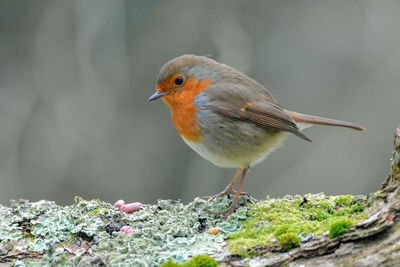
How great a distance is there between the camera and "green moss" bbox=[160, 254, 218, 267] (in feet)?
8.34

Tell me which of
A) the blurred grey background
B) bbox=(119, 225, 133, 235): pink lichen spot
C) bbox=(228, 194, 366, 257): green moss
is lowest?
bbox=(228, 194, 366, 257): green moss

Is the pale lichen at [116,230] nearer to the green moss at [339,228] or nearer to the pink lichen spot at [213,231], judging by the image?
the pink lichen spot at [213,231]

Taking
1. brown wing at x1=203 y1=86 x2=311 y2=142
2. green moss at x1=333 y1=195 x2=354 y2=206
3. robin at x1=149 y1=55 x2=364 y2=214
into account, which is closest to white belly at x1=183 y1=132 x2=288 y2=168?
robin at x1=149 y1=55 x2=364 y2=214

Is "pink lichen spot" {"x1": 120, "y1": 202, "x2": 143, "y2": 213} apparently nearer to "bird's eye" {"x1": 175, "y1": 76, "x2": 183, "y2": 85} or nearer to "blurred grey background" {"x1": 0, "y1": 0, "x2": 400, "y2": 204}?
"bird's eye" {"x1": 175, "y1": 76, "x2": 183, "y2": 85}

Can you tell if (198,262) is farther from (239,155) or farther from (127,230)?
(239,155)

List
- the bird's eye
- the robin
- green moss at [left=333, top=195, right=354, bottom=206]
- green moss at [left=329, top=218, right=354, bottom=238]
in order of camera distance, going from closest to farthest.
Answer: green moss at [left=329, top=218, right=354, bottom=238]
green moss at [left=333, top=195, right=354, bottom=206]
the robin
the bird's eye

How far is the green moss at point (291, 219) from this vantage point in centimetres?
266

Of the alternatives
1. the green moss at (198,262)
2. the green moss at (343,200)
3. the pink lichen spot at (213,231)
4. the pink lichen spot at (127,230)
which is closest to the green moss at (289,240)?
the green moss at (198,262)

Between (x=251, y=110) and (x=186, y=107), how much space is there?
543 mm

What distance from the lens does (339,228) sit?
2.53m

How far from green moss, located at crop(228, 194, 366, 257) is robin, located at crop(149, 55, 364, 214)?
491 millimetres

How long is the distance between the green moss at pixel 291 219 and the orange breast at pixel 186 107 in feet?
2.70

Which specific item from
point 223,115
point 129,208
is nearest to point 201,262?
point 129,208

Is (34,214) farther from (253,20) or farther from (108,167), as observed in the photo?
(253,20)
